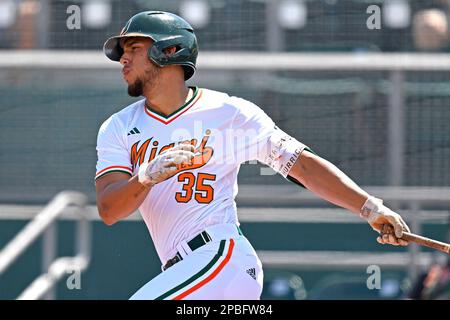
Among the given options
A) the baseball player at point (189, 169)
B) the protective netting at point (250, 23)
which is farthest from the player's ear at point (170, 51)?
the protective netting at point (250, 23)

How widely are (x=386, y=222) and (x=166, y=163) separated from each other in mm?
897

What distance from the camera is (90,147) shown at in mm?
6820

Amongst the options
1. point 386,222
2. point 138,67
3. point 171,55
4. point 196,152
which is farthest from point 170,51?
point 386,222

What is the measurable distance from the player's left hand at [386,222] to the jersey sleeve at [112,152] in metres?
0.93

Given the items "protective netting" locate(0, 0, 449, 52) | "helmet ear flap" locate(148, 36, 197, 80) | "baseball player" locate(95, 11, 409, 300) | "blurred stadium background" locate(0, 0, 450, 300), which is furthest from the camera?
"protective netting" locate(0, 0, 449, 52)

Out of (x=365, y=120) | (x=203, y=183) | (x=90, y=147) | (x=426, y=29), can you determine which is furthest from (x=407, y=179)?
(x=203, y=183)

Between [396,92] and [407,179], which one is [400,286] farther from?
[396,92]

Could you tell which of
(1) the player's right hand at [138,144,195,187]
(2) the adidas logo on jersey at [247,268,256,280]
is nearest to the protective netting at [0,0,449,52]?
(2) the adidas logo on jersey at [247,268,256,280]

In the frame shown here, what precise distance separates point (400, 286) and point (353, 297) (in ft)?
0.98

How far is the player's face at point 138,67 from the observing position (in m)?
4.46

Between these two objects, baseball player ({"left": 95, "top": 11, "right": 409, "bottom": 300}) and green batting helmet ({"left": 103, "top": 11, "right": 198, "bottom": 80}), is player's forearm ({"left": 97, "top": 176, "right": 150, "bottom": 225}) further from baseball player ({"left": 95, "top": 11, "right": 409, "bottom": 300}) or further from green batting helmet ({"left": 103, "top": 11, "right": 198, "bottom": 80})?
green batting helmet ({"left": 103, "top": 11, "right": 198, "bottom": 80})

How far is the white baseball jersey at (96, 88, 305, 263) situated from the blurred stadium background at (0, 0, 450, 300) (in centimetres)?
206

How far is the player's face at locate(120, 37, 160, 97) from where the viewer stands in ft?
14.6

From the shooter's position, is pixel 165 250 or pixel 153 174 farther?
pixel 165 250
